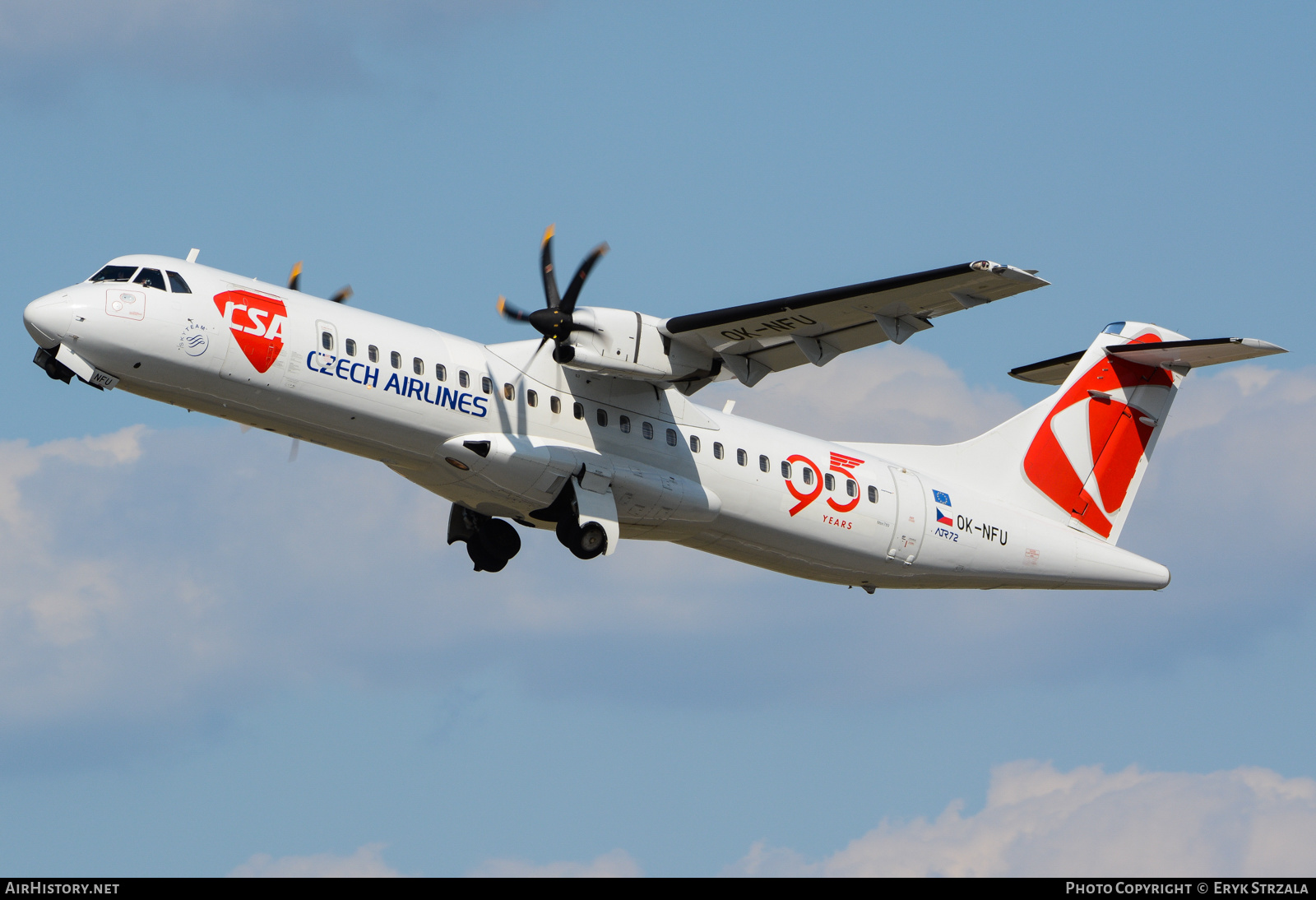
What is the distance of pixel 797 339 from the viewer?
74.4ft

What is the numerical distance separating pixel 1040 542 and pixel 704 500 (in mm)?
6670

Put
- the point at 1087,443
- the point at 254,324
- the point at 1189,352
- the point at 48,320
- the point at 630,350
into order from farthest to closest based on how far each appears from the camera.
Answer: the point at 1087,443
the point at 1189,352
the point at 630,350
the point at 254,324
the point at 48,320

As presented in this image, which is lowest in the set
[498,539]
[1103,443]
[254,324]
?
[498,539]

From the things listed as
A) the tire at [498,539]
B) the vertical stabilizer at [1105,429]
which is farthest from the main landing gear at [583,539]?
the vertical stabilizer at [1105,429]

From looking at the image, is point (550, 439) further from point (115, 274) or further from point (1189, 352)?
point (1189, 352)

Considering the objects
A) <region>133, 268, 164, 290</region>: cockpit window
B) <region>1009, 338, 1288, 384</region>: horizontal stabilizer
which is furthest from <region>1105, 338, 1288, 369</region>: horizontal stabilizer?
<region>133, 268, 164, 290</region>: cockpit window

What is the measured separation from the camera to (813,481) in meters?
24.5

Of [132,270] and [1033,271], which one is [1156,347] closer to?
[1033,271]

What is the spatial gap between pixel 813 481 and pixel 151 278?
10329mm

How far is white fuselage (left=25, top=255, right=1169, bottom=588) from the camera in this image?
19.8 meters

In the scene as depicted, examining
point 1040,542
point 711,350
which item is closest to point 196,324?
point 711,350

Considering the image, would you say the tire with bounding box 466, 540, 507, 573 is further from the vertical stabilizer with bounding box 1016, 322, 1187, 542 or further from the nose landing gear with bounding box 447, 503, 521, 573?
the vertical stabilizer with bounding box 1016, 322, 1187, 542

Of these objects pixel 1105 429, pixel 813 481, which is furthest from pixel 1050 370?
pixel 813 481

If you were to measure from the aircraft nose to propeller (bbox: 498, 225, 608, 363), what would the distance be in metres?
6.20
